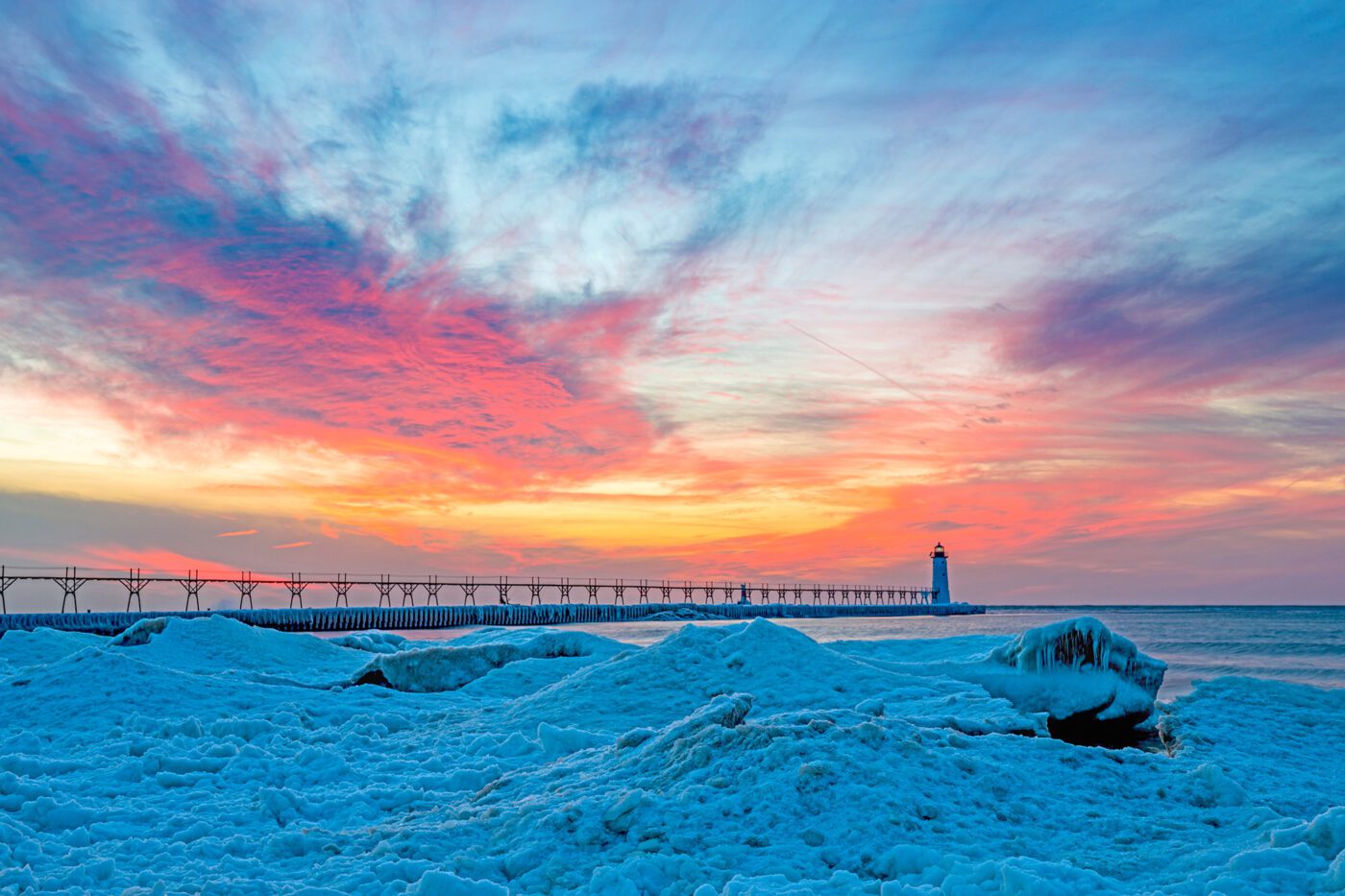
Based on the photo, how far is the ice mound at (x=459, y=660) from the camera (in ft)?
56.9

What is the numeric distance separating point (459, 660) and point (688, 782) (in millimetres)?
11304

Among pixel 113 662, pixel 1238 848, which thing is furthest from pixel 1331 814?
pixel 113 662

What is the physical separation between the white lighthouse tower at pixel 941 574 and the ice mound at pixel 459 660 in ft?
271

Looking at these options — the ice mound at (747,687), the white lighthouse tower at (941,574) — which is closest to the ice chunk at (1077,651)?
the ice mound at (747,687)

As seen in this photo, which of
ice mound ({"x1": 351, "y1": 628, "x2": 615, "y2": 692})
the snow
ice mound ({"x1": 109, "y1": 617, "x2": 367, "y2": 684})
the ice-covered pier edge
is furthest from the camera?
the ice-covered pier edge

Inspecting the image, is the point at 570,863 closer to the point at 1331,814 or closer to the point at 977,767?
the point at 977,767

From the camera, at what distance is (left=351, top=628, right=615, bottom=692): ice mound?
1734 centimetres

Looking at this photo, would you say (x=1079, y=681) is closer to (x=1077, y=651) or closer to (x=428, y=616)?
(x=1077, y=651)

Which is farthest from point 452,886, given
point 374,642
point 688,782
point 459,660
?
point 374,642

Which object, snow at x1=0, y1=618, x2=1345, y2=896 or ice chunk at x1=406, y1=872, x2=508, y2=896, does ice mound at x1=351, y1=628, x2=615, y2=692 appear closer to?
snow at x1=0, y1=618, x2=1345, y2=896

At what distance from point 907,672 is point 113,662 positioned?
1239cm

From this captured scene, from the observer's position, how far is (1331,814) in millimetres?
6430

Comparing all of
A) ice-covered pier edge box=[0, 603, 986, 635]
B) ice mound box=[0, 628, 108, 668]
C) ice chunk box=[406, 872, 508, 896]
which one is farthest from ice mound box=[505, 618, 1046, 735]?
ice-covered pier edge box=[0, 603, 986, 635]

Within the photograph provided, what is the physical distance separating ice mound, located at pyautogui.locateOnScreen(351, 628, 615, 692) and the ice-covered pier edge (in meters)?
20.7
